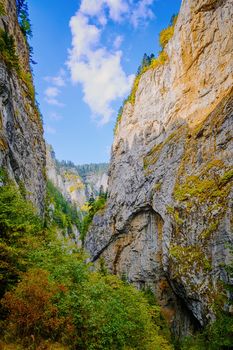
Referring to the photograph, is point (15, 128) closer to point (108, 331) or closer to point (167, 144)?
point (167, 144)

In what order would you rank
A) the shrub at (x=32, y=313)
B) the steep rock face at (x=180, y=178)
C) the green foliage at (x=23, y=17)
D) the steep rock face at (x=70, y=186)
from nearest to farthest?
1. the shrub at (x=32, y=313)
2. the steep rock face at (x=180, y=178)
3. the green foliage at (x=23, y=17)
4. the steep rock face at (x=70, y=186)

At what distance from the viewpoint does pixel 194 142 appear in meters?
29.2

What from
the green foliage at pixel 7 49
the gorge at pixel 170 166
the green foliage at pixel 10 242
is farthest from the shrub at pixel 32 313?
the green foliage at pixel 7 49

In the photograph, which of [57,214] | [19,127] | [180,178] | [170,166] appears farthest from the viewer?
[57,214]

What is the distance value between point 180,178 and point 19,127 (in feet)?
54.1

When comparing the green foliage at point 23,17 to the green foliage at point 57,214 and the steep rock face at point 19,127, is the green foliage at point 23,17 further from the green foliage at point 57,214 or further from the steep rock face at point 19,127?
the green foliage at point 57,214

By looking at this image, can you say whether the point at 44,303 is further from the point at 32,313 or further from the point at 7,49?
the point at 7,49

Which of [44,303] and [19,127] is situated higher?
[19,127]

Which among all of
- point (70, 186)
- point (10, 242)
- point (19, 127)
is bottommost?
point (10, 242)

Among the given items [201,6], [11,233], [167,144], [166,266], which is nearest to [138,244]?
[166,266]

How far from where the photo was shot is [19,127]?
26812mm

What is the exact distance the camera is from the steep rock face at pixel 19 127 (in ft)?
69.3

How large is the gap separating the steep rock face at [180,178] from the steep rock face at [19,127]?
527 inches

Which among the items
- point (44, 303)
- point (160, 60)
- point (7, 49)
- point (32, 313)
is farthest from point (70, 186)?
point (32, 313)
